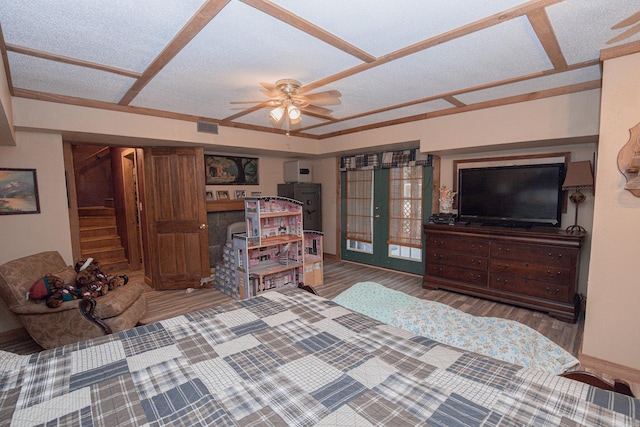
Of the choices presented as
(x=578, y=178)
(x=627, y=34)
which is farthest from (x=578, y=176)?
(x=627, y=34)

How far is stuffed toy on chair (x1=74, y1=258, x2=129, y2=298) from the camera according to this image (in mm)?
2822

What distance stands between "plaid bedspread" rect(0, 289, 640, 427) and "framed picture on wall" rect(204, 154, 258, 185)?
12.1ft

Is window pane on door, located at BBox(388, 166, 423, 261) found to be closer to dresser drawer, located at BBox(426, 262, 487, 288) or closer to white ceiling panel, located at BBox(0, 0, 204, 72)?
dresser drawer, located at BBox(426, 262, 487, 288)

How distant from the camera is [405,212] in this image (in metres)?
4.99

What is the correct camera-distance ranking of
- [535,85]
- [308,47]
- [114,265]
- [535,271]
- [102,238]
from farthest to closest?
[102,238] → [114,265] → [535,271] → [535,85] → [308,47]

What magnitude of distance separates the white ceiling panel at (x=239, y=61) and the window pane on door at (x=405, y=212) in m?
2.78

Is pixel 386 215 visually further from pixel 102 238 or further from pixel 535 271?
pixel 102 238

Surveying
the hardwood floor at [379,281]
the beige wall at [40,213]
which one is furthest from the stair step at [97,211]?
the beige wall at [40,213]

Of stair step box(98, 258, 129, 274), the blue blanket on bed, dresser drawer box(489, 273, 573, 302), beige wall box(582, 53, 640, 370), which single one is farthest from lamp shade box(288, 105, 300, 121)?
stair step box(98, 258, 129, 274)

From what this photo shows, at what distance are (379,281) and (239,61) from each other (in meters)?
3.60

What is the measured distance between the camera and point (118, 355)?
1375 millimetres

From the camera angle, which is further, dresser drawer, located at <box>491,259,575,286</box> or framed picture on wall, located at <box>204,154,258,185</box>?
framed picture on wall, located at <box>204,154,258,185</box>

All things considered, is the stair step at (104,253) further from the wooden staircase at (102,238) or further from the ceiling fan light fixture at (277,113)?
the ceiling fan light fixture at (277,113)

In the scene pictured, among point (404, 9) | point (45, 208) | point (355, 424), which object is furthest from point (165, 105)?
point (355, 424)
